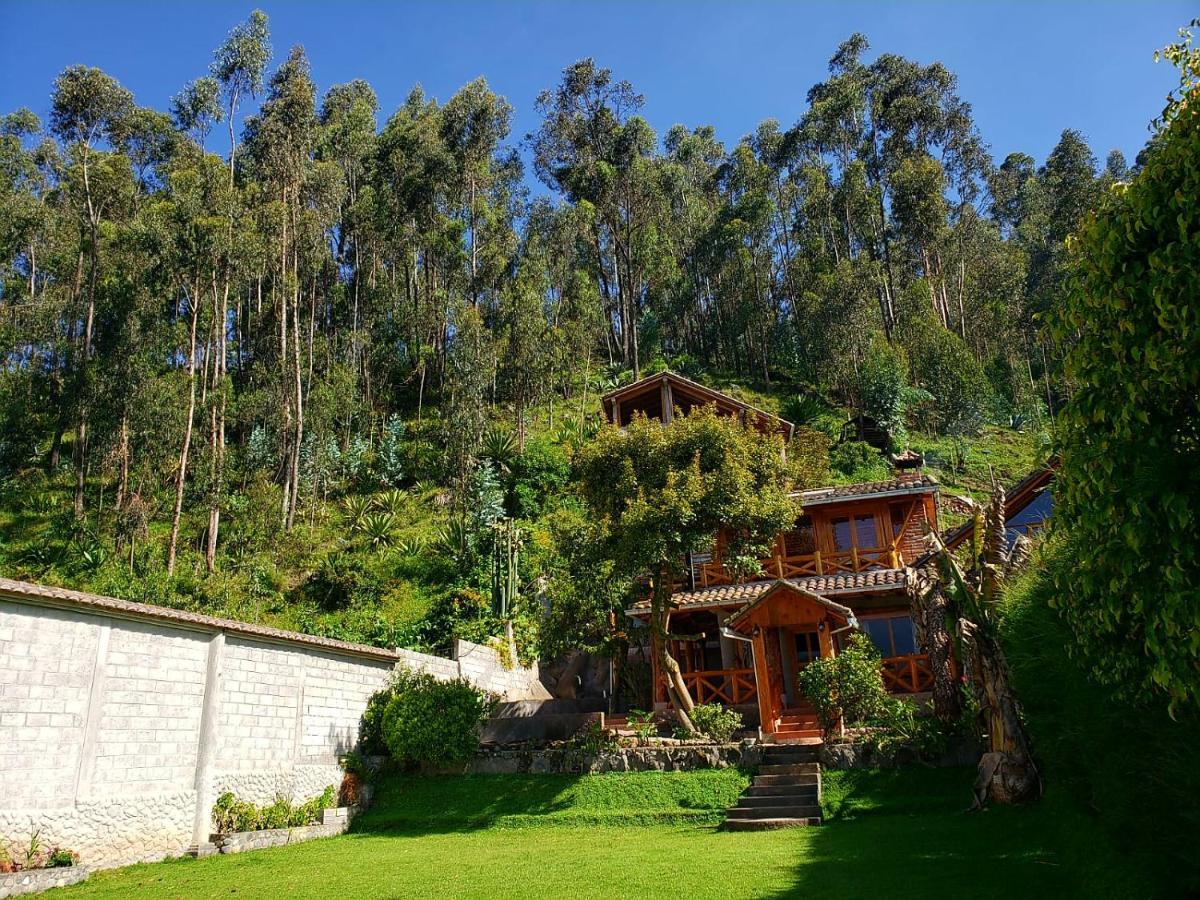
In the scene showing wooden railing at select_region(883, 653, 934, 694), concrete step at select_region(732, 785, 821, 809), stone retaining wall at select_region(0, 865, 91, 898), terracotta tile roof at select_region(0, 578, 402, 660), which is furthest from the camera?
wooden railing at select_region(883, 653, 934, 694)

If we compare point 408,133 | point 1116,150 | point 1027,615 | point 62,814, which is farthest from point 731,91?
point 1116,150

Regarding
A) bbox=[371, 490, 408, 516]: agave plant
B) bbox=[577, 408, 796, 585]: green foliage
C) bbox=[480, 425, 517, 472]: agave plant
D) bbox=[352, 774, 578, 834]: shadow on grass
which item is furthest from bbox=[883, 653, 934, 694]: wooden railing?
bbox=[371, 490, 408, 516]: agave plant

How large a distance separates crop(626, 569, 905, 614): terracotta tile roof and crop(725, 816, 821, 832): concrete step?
5.90 m

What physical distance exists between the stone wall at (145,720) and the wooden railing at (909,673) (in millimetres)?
11981

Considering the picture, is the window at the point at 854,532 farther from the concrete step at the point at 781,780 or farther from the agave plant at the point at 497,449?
the agave plant at the point at 497,449

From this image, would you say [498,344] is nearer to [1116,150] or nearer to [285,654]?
[285,654]

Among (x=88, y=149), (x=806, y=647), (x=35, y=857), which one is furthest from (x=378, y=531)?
(x=88, y=149)

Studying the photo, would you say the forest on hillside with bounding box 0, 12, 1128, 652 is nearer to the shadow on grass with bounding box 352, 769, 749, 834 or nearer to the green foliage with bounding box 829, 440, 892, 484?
the green foliage with bounding box 829, 440, 892, 484

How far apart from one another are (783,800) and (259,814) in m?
8.84

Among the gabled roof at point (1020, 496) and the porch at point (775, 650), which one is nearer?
the porch at point (775, 650)

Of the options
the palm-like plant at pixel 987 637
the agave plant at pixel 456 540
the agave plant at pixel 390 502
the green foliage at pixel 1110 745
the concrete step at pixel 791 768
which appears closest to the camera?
the green foliage at pixel 1110 745

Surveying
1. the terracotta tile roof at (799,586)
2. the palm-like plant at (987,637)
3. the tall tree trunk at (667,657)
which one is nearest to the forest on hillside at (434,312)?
the tall tree trunk at (667,657)

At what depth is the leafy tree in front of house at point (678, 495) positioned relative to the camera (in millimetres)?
14758

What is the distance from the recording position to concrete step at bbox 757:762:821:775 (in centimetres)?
1319
